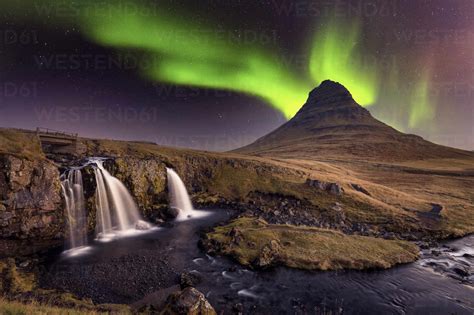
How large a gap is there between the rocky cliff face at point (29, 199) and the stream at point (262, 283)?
3.40 metres

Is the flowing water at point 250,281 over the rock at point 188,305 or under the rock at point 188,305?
under

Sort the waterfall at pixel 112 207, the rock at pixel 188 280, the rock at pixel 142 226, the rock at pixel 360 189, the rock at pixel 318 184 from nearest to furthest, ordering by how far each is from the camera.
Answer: the rock at pixel 188 280
the waterfall at pixel 112 207
the rock at pixel 142 226
the rock at pixel 318 184
the rock at pixel 360 189

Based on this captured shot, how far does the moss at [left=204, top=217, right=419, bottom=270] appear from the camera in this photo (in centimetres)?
2455

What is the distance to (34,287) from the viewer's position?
1925cm

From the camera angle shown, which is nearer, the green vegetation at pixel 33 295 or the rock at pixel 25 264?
the green vegetation at pixel 33 295

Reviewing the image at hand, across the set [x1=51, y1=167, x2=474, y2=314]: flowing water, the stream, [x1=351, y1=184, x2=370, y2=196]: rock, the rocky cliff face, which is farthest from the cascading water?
[x1=351, y1=184, x2=370, y2=196]: rock

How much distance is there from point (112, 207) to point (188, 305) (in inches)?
1039

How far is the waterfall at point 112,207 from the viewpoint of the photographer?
33750mm

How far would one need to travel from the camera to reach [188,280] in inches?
812

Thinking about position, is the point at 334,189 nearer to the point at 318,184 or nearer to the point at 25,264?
the point at 318,184

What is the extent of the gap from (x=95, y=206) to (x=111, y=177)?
5.51 meters

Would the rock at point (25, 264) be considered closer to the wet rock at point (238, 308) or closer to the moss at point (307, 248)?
the moss at point (307, 248)

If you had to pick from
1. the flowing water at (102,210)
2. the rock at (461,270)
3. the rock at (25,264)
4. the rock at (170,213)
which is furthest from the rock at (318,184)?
the rock at (25,264)

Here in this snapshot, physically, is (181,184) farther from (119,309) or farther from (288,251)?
(119,309)
